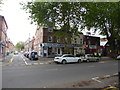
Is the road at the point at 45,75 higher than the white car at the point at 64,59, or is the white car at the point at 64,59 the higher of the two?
the white car at the point at 64,59

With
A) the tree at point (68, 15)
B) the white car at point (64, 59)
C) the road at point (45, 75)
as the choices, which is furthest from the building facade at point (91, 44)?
the road at point (45, 75)

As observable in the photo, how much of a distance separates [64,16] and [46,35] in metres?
11.7

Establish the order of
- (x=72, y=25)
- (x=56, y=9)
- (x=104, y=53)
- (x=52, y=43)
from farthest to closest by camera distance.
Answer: (x=104, y=53), (x=52, y=43), (x=72, y=25), (x=56, y=9)

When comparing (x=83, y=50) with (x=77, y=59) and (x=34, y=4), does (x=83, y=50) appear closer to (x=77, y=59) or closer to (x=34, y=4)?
(x=77, y=59)

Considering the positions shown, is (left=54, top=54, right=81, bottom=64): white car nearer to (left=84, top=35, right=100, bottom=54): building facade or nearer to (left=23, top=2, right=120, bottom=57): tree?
(left=23, top=2, right=120, bottom=57): tree

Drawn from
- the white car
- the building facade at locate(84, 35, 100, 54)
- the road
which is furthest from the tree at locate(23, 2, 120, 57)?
the building facade at locate(84, 35, 100, 54)

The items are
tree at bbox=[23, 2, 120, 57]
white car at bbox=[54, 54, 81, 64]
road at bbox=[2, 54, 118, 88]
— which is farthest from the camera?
white car at bbox=[54, 54, 81, 64]

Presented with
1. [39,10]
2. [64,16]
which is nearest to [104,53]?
[64,16]

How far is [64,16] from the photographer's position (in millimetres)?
16359

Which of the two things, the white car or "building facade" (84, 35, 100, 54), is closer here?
the white car

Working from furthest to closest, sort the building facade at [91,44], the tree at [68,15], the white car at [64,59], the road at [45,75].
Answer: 1. the building facade at [91,44]
2. the white car at [64,59]
3. the tree at [68,15]
4. the road at [45,75]

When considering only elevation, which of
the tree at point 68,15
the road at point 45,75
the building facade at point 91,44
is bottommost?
the road at point 45,75

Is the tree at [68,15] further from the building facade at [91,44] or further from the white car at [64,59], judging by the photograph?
the building facade at [91,44]

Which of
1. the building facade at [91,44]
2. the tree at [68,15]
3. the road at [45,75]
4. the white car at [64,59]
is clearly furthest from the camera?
the building facade at [91,44]
